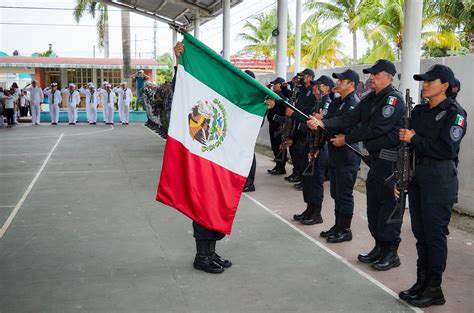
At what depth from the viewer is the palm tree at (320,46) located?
28234 mm

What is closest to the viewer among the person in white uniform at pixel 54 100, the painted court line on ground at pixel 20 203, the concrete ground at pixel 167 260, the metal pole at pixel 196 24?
the concrete ground at pixel 167 260

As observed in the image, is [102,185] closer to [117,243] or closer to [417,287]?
[117,243]

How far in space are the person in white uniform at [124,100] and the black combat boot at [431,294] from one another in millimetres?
20638

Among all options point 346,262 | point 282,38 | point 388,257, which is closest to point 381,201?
point 388,257

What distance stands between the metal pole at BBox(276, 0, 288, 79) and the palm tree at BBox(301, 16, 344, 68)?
16.0m

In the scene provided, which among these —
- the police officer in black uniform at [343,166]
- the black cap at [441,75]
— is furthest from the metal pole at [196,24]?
the black cap at [441,75]

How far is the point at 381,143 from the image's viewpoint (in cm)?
487

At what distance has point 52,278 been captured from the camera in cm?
460

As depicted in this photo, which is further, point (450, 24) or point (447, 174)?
point (450, 24)

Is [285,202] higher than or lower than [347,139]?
lower

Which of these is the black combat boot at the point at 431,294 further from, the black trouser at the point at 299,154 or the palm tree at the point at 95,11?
the palm tree at the point at 95,11

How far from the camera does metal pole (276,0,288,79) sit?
12.5 meters

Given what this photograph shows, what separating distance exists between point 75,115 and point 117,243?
19407mm

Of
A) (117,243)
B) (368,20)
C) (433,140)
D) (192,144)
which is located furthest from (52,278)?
(368,20)
